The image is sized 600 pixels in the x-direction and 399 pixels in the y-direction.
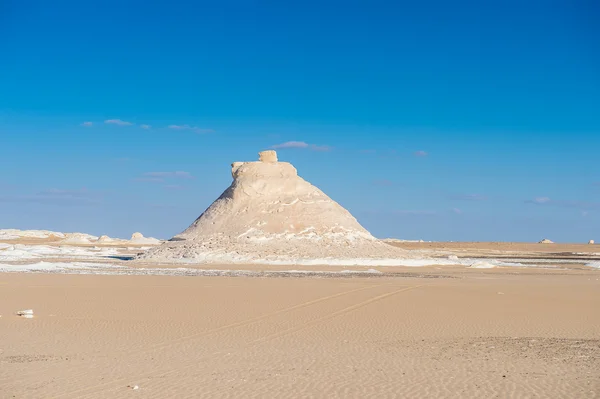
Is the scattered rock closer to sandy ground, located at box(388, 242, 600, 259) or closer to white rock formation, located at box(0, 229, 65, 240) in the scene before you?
sandy ground, located at box(388, 242, 600, 259)

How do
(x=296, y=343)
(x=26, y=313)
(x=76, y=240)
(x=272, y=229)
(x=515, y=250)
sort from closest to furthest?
(x=296, y=343), (x=26, y=313), (x=272, y=229), (x=515, y=250), (x=76, y=240)

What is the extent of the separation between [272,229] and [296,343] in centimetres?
3894

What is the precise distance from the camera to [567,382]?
9898 millimetres

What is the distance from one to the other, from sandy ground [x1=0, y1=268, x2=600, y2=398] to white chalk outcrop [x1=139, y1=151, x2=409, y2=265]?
2348 centimetres

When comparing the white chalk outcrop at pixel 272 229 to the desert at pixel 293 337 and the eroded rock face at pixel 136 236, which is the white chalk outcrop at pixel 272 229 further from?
the eroded rock face at pixel 136 236

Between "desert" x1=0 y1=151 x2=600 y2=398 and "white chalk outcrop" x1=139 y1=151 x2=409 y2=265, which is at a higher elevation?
"white chalk outcrop" x1=139 y1=151 x2=409 y2=265

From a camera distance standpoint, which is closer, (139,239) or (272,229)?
(272,229)

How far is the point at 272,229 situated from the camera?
2064 inches

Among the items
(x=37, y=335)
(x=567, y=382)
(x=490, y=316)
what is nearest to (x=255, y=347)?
(x=37, y=335)

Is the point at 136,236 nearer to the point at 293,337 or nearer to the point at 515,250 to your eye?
the point at 515,250

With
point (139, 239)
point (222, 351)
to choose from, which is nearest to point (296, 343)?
point (222, 351)

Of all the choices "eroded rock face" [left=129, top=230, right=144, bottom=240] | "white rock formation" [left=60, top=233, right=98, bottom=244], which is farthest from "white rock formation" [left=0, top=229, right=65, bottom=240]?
"eroded rock face" [left=129, top=230, right=144, bottom=240]

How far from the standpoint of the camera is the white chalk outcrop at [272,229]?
4922 centimetres

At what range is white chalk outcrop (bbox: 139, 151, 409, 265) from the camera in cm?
4922
